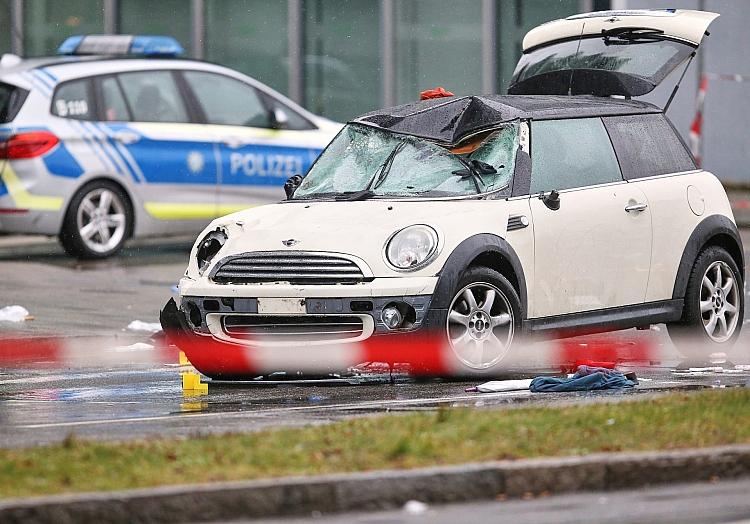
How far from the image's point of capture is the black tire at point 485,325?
33.3ft

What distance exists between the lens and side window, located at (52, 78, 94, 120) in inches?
689

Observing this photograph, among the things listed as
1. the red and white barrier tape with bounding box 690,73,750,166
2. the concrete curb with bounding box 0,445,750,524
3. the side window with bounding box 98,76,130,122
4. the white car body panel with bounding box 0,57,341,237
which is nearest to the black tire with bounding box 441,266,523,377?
the concrete curb with bounding box 0,445,750,524

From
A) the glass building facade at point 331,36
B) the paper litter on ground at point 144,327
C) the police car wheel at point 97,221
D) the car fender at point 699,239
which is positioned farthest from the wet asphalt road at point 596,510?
the glass building facade at point 331,36

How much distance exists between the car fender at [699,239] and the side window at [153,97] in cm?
743

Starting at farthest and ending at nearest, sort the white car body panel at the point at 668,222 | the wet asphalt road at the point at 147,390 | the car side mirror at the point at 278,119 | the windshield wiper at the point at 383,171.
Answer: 1. the car side mirror at the point at 278,119
2. the white car body panel at the point at 668,222
3. the windshield wiper at the point at 383,171
4. the wet asphalt road at the point at 147,390

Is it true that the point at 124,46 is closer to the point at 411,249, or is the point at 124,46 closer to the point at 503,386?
the point at 411,249

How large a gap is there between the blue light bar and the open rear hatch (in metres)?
6.47

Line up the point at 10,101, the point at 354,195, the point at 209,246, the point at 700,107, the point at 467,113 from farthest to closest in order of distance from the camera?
the point at 700,107 < the point at 10,101 < the point at 467,113 < the point at 354,195 < the point at 209,246

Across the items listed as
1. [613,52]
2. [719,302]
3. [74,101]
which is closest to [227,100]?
[74,101]

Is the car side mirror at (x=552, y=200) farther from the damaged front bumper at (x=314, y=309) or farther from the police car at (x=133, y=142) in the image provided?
the police car at (x=133, y=142)

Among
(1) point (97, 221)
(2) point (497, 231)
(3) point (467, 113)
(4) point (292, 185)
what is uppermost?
(3) point (467, 113)

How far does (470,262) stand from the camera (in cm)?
1017

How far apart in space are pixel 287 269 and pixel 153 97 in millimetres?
8418

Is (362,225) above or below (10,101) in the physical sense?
below
